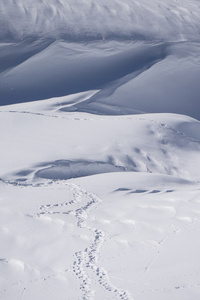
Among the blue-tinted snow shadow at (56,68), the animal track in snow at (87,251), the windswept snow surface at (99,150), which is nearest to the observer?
the animal track in snow at (87,251)

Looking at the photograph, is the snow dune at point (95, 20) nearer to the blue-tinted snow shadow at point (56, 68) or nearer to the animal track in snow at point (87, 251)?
the blue-tinted snow shadow at point (56, 68)

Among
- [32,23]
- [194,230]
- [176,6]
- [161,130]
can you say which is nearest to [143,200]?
[194,230]

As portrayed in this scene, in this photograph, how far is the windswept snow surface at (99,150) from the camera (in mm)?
1558

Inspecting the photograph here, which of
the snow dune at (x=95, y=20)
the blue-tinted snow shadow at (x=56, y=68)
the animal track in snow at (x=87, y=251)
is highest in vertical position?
the snow dune at (x=95, y=20)

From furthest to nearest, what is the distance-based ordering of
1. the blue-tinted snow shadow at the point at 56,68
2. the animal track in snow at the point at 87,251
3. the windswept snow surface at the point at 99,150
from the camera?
1. the blue-tinted snow shadow at the point at 56,68
2. the windswept snow surface at the point at 99,150
3. the animal track in snow at the point at 87,251

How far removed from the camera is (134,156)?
2.69 meters

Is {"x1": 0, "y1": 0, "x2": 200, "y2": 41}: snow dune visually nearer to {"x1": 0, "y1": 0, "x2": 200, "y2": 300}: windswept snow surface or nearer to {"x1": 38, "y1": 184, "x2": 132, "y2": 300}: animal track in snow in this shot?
{"x1": 0, "y1": 0, "x2": 200, "y2": 300}: windswept snow surface

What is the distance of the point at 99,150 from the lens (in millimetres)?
2668

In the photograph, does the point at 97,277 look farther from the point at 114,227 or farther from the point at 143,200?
the point at 143,200

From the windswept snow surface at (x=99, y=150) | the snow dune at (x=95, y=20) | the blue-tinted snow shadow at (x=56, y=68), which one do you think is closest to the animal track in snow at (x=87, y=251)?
the windswept snow surface at (x=99, y=150)

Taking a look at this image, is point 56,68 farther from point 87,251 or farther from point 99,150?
point 87,251

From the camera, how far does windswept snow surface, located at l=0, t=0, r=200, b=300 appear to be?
1.56 m

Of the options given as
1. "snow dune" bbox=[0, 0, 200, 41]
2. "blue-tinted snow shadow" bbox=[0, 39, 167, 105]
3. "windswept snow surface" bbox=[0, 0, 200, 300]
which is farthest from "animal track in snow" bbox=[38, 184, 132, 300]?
"snow dune" bbox=[0, 0, 200, 41]

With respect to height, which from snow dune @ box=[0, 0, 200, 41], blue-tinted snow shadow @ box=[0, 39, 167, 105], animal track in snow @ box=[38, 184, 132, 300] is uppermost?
snow dune @ box=[0, 0, 200, 41]
